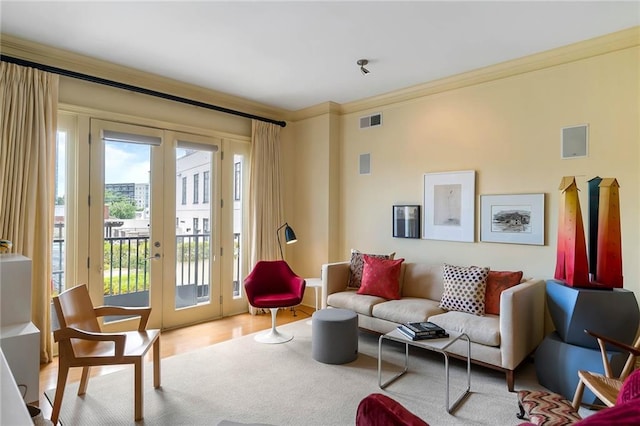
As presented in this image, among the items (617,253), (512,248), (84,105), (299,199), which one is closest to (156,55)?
(84,105)

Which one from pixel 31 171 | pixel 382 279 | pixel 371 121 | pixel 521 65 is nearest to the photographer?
pixel 31 171

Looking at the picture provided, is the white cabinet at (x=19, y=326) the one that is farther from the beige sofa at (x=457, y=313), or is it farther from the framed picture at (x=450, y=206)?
the framed picture at (x=450, y=206)

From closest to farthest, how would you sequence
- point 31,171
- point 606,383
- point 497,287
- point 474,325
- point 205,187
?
point 606,383
point 474,325
point 31,171
point 497,287
point 205,187

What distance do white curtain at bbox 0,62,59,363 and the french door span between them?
441 millimetres

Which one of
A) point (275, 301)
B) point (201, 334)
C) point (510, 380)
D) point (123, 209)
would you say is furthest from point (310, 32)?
point (201, 334)

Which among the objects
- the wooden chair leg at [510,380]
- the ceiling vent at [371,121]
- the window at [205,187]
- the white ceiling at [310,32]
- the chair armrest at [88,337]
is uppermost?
the white ceiling at [310,32]

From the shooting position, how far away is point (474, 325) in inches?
120

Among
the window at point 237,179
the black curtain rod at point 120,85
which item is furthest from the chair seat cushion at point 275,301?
the black curtain rod at point 120,85

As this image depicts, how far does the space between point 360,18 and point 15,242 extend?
343 cm

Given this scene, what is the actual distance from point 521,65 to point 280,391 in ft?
12.2

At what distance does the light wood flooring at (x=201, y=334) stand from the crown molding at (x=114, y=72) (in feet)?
9.16

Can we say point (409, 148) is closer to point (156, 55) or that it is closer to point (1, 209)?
point (156, 55)

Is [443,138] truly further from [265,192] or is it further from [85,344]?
[85,344]

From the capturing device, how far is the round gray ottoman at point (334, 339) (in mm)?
3324
